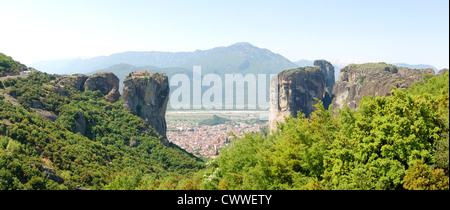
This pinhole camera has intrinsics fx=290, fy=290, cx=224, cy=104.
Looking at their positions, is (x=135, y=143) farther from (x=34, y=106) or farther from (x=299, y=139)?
(x=299, y=139)

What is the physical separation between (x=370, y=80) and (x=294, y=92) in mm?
24817

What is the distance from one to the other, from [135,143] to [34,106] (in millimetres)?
18309

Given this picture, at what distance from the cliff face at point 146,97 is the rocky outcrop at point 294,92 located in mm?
35480

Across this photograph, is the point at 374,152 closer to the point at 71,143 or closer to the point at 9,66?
the point at 71,143

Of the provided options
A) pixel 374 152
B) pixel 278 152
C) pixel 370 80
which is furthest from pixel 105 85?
pixel 374 152

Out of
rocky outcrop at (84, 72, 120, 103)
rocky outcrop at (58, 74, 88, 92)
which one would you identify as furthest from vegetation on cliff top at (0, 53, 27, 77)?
rocky outcrop at (84, 72, 120, 103)

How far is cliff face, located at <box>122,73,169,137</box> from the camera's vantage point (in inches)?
2667

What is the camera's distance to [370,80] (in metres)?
70.1

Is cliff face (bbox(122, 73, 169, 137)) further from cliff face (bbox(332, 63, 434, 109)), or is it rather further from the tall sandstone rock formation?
cliff face (bbox(332, 63, 434, 109))

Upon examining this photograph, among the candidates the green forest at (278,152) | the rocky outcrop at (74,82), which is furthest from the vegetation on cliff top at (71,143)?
the rocky outcrop at (74,82)

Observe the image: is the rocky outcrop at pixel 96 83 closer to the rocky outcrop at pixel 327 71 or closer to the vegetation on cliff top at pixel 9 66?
the vegetation on cliff top at pixel 9 66

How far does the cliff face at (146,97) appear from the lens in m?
67.8

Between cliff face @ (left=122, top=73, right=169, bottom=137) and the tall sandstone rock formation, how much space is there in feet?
116
